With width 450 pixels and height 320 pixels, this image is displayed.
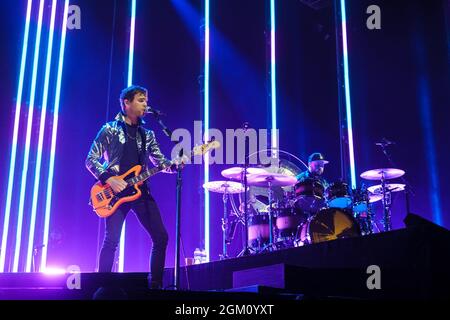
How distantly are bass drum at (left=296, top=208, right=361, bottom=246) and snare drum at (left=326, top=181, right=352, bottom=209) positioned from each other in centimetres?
66

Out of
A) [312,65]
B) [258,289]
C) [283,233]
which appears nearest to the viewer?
[258,289]

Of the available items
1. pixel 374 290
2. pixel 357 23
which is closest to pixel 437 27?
pixel 357 23

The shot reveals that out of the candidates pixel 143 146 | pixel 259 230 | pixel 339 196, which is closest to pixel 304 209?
pixel 339 196

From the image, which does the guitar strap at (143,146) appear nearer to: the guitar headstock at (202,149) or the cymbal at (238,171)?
the guitar headstock at (202,149)

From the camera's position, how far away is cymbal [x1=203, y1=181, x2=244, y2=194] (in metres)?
7.09

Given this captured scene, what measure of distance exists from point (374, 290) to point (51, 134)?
4836 mm

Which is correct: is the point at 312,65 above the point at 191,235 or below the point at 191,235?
above

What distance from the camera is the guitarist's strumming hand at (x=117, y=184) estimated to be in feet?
14.8

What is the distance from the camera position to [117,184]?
4520 mm

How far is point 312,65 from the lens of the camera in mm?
9242

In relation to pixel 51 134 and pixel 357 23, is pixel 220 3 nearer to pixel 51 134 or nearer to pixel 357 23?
pixel 357 23

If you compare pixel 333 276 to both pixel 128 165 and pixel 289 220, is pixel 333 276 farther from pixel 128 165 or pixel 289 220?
pixel 289 220

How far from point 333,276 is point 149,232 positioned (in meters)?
1.58

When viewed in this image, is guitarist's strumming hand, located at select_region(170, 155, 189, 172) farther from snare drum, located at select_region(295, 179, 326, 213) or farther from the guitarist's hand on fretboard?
snare drum, located at select_region(295, 179, 326, 213)
